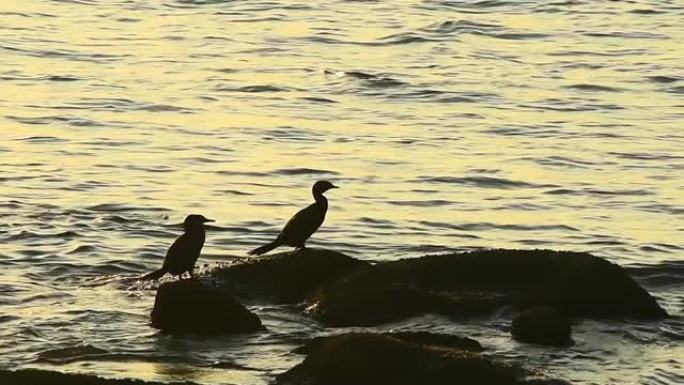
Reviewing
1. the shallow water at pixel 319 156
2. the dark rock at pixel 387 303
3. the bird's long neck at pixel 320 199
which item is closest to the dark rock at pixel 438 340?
the shallow water at pixel 319 156

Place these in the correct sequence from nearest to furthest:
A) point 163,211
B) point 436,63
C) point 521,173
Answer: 1. point 163,211
2. point 521,173
3. point 436,63

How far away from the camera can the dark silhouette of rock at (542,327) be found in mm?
13055

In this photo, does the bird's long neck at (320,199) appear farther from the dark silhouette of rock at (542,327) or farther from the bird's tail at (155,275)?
the dark silhouette of rock at (542,327)

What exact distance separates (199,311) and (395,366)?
236 centimetres

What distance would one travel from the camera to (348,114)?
25562 mm

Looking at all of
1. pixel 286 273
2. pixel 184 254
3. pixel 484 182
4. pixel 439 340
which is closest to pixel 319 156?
pixel 484 182

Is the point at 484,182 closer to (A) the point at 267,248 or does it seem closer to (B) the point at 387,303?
(A) the point at 267,248

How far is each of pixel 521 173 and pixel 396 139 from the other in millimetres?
2314

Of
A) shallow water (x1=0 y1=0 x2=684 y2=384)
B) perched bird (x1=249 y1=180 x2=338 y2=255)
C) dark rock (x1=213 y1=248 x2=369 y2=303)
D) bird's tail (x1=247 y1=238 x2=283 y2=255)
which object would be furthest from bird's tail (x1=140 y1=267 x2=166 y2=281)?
perched bird (x1=249 y1=180 x2=338 y2=255)

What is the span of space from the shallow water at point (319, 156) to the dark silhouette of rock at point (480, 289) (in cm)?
21

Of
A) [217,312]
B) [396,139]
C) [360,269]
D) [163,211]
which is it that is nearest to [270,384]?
[217,312]

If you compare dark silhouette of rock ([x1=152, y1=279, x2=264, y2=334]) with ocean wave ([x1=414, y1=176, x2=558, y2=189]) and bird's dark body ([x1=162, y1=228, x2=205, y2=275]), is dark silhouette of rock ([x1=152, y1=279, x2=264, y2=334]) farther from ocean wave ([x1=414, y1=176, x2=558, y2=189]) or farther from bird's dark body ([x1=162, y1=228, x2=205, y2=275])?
ocean wave ([x1=414, y1=176, x2=558, y2=189])

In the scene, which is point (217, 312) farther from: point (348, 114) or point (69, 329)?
point (348, 114)

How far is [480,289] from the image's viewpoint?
14047mm
